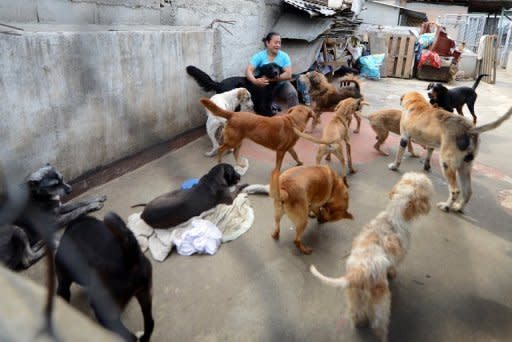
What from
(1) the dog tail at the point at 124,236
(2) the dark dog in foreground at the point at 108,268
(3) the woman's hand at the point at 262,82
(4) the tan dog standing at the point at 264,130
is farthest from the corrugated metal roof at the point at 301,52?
(1) the dog tail at the point at 124,236

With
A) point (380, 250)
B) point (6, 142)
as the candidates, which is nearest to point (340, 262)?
point (380, 250)

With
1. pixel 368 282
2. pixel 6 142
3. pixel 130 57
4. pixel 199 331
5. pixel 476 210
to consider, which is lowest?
pixel 199 331

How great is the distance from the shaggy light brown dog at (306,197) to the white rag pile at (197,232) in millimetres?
437

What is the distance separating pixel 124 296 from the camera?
6.28 ft

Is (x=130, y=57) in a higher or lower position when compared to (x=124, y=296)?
higher

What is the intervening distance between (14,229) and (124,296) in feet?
4.58

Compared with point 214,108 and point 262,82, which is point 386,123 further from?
point 214,108

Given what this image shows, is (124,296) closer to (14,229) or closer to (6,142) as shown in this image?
(14,229)

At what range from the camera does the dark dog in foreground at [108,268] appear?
5.77ft

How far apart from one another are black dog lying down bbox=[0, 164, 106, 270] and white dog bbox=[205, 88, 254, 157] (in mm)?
2012

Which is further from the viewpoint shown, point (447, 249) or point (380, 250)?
point (447, 249)

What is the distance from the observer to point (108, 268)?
74.6 inches

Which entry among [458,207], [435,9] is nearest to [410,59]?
[458,207]

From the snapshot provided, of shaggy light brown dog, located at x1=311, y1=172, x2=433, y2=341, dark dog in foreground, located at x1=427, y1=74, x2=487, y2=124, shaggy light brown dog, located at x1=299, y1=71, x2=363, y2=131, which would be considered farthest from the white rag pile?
dark dog in foreground, located at x1=427, y1=74, x2=487, y2=124
